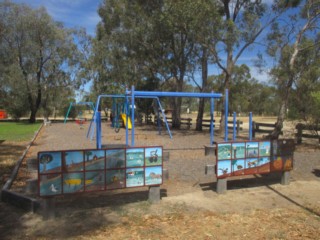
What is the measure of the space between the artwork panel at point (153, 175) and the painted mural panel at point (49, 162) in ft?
4.68

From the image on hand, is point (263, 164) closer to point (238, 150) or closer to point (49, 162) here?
point (238, 150)

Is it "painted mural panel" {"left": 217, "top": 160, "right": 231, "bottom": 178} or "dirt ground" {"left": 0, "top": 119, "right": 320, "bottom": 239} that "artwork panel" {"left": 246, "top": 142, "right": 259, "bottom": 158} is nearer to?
"painted mural panel" {"left": 217, "top": 160, "right": 231, "bottom": 178}

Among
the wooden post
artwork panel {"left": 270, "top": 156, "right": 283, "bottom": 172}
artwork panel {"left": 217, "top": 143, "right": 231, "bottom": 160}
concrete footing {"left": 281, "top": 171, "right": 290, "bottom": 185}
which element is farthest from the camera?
the wooden post

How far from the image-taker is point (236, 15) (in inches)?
735

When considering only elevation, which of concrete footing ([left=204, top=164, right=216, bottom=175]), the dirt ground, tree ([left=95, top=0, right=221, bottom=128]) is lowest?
the dirt ground

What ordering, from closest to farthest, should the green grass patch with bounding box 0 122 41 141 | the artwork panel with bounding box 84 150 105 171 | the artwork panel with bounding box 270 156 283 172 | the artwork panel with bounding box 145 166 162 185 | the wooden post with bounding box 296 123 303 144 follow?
1. the artwork panel with bounding box 84 150 105 171
2. the artwork panel with bounding box 145 166 162 185
3. the artwork panel with bounding box 270 156 283 172
4. the wooden post with bounding box 296 123 303 144
5. the green grass patch with bounding box 0 122 41 141

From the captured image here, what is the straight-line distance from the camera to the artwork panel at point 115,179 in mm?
5309

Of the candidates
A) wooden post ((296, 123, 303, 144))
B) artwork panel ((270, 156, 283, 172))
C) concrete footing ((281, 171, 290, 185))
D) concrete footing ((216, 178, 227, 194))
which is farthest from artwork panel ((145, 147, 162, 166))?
wooden post ((296, 123, 303, 144))

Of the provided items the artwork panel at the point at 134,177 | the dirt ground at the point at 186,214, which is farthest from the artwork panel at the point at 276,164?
the artwork panel at the point at 134,177

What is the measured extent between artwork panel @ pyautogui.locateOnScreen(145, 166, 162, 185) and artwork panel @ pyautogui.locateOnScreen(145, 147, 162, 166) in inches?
3.3

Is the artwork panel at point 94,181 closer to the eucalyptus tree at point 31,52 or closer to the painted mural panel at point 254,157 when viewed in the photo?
the painted mural panel at point 254,157

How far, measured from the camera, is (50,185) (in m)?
4.87

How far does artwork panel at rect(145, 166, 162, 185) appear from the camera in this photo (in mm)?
5566

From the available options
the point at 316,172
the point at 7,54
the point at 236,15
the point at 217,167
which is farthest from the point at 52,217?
the point at 7,54
